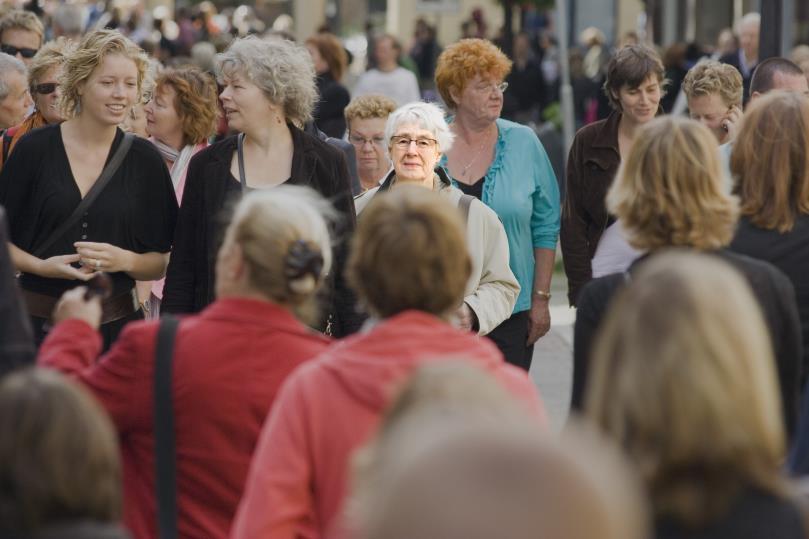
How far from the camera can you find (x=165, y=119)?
7930 mm

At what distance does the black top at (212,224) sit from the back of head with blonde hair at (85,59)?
A: 0.55 m

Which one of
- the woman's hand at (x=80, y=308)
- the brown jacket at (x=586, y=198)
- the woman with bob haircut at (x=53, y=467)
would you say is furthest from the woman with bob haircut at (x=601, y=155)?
the woman with bob haircut at (x=53, y=467)

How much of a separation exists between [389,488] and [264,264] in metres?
1.97

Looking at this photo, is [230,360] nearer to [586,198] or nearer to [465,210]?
[465,210]

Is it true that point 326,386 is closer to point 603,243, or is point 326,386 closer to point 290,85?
point 603,243

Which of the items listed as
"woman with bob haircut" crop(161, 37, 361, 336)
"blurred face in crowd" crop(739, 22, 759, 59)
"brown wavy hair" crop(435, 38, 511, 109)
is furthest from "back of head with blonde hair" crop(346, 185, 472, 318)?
"blurred face in crowd" crop(739, 22, 759, 59)

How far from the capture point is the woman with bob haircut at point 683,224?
13.6 feet

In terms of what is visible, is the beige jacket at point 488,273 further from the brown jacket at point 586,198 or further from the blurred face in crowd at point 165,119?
the blurred face in crowd at point 165,119

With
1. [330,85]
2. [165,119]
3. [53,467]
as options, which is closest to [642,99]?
[165,119]

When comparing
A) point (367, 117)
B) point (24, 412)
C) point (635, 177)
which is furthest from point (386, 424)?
point (367, 117)

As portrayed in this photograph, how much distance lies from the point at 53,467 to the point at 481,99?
4.94 metres

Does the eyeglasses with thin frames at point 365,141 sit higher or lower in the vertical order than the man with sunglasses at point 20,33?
lower

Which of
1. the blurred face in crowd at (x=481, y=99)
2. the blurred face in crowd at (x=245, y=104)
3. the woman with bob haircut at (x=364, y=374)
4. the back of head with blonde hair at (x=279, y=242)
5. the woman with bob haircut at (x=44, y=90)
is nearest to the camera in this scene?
the woman with bob haircut at (x=364, y=374)

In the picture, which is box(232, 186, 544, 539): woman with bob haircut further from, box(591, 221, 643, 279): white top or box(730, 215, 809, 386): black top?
box(730, 215, 809, 386): black top
